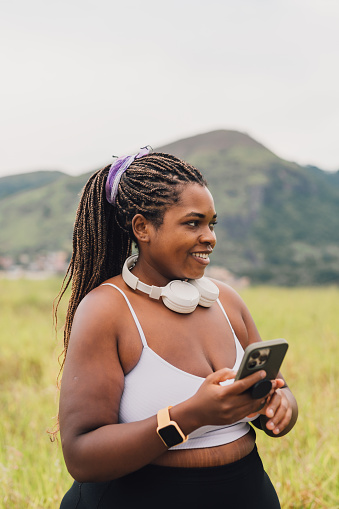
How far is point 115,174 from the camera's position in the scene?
183 cm

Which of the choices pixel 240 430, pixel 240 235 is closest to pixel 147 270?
pixel 240 430

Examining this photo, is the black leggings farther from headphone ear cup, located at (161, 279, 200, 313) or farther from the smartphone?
headphone ear cup, located at (161, 279, 200, 313)

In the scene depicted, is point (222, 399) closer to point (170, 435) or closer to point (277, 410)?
point (170, 435)

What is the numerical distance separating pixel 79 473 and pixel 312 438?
2467 mm

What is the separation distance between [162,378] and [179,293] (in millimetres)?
255

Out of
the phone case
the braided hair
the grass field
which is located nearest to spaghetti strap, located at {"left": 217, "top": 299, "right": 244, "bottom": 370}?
the phone case

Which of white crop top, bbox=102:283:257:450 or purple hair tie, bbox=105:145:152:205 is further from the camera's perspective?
purple hair tie, bbox=105:145:152:205

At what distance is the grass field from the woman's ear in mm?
756

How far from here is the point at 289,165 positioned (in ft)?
221

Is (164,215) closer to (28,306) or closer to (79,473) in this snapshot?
(79,473)

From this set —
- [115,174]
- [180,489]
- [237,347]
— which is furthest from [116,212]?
[180,489]

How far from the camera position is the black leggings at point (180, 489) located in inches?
61.0

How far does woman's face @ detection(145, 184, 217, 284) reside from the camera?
1.65 meters

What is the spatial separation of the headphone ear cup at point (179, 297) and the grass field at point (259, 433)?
692mm
